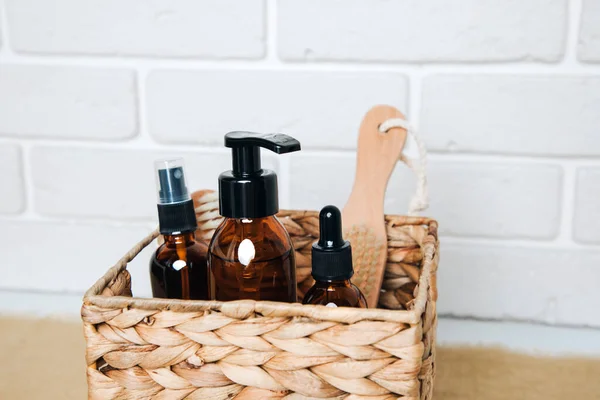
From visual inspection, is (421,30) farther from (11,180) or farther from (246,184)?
(11,180)

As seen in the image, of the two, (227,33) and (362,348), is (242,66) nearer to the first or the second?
(227,33)

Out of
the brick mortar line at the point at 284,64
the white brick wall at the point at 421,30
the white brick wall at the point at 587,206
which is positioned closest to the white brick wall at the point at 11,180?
the brick mortar line at the point at 284,64

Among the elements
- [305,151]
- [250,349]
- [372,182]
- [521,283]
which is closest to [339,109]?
[305,151]

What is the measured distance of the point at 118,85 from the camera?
0.75 meters

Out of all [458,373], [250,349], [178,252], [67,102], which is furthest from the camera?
[67,102]

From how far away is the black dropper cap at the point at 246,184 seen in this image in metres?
0.44

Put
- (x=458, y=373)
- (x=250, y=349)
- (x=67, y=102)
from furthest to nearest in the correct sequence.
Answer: (x=67, y=102), (x=458, y=373), (x=250, y=349)

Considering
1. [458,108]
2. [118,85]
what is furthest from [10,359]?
[458,108]

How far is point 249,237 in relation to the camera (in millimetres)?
456

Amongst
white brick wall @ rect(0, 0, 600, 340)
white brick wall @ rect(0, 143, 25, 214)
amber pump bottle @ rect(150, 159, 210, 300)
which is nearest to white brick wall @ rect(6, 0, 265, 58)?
white brick wall @ rect(0, 0, 600, 340)

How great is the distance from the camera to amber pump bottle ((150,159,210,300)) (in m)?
0.48

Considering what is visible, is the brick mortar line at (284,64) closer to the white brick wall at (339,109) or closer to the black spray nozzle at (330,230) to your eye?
the white brick wall at (339,109)

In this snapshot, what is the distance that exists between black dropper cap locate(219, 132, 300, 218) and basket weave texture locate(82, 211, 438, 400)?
0.08m

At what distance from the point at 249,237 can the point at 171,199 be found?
0.22ft
